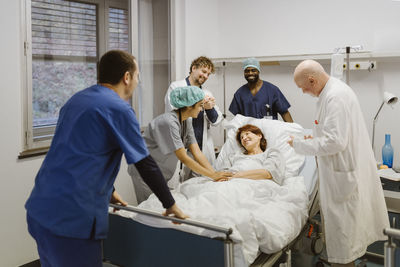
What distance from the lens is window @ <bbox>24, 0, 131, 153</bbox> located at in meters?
2.82

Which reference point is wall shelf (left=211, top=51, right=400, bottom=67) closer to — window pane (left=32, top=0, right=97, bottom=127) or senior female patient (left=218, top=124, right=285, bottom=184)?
senior female patient (left=218, top=124, right=285, bottom=184)

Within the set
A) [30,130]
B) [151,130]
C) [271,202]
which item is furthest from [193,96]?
[30,130]

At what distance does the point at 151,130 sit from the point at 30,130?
954 millimetres

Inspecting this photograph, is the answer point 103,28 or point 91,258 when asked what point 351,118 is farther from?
point 103,28

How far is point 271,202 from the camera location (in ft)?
7.25

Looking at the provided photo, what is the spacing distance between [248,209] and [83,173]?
967 mm

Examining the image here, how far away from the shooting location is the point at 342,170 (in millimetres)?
2133

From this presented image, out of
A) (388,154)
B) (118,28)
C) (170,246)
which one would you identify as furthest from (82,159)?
(388,154)

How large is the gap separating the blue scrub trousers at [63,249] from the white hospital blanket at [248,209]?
0.39 metres

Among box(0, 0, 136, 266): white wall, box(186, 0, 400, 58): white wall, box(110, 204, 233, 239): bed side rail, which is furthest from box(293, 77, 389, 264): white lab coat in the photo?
box(0, 0, 136, 266): white wall

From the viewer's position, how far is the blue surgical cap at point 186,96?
2.41m

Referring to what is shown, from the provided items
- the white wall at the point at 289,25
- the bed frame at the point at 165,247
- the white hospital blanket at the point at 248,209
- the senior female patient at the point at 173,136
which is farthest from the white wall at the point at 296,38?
the bed frame at the point at 165,247

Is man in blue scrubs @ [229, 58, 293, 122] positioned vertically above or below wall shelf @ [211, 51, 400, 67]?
below

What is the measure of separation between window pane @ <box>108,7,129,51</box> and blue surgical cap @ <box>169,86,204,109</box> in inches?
55.4
